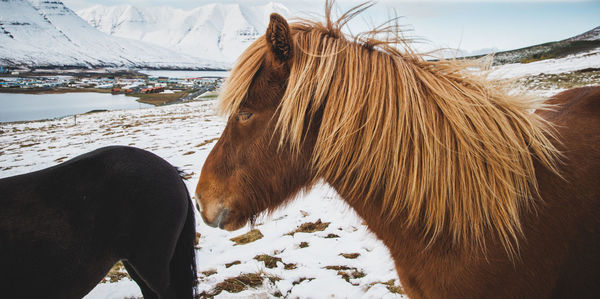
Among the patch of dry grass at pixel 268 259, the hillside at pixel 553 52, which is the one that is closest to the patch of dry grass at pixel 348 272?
the patch of dry grass at pixel 268 259

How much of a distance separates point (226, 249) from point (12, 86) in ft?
305

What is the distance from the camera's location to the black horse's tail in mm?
2340

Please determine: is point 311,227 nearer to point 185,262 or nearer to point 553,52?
point 185,262

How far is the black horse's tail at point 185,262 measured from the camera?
2.34m

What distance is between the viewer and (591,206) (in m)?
1.04

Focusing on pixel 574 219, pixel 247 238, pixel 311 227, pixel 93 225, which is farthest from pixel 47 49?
pixel 574 219

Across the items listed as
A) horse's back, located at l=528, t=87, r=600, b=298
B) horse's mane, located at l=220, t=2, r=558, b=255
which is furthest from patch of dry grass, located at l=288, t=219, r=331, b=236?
horse's back, located at l=528, t=87, r=600, b=298

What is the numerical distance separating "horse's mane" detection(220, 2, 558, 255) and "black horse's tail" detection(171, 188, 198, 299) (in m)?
1.56

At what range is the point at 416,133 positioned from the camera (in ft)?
3.75

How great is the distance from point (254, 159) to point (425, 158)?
822 mm

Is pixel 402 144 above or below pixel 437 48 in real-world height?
below

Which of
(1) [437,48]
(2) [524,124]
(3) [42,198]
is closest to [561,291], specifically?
(2) [524,124]

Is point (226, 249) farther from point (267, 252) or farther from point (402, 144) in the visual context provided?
point (402, 144)

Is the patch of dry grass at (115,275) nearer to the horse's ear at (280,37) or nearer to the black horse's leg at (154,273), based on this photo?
the black horse's leg at (154,273)
